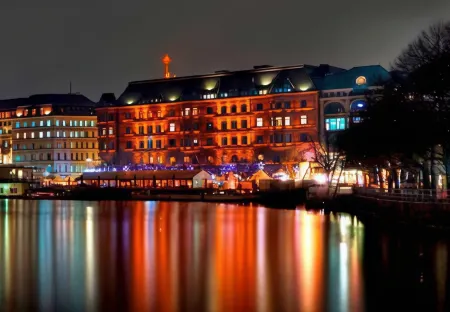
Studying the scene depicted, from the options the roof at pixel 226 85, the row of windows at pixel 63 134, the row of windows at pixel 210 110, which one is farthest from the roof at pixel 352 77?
the row of windows at pixel 63 134

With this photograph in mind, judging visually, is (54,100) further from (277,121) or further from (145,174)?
(277,121)

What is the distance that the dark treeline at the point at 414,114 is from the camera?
5834 centimetres

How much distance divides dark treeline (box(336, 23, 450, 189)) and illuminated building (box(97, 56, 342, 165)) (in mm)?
54721

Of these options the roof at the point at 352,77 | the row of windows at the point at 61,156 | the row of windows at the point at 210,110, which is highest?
the roof at the point at 352,77

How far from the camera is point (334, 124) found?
128m

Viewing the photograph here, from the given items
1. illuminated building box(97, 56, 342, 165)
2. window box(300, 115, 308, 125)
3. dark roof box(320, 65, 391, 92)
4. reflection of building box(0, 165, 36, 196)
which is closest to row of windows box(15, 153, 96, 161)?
reflection of building box(0, 165, 36, 196)

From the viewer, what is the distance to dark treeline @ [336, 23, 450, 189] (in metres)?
58.3

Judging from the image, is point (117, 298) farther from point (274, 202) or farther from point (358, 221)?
point (274, 202)

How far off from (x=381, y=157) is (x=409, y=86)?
888cm

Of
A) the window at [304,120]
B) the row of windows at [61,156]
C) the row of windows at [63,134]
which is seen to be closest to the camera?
the window at [304,120]

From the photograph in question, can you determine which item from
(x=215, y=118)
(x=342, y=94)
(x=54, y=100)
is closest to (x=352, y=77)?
(x=342, y=94)

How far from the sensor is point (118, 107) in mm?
147625

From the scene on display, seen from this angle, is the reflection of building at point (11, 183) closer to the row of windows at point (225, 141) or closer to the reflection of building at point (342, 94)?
the row of windows at point (225, 141)

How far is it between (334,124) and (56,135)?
6499cm
